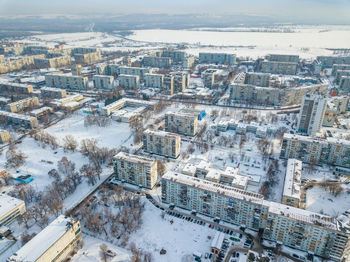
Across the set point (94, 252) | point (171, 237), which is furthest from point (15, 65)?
point (171, 237)

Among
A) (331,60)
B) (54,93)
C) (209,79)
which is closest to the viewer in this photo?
(54,93)

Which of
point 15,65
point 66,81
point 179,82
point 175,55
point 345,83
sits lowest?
point 66,81

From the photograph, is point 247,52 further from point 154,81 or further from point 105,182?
point 105,182

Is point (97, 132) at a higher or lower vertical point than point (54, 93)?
lower

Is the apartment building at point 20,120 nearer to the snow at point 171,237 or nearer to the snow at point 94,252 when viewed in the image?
the snow at point 94,252

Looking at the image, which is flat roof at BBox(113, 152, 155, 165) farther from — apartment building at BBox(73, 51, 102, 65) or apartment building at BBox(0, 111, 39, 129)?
apartment building at BBox(73, 51, 102, 65)

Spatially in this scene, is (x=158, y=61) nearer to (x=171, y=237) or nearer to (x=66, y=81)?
(x=66, y=81)

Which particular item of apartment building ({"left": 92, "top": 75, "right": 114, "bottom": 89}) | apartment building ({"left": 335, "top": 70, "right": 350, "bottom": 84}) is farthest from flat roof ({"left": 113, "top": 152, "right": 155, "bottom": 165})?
apartment building ({"left": 335, "top": 70, "right": 350, "bottom": 84})

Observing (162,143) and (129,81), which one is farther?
(129,81)

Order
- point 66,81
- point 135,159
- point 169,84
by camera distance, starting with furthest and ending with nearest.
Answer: point 66,81 < point 169,84 < point 135,159
